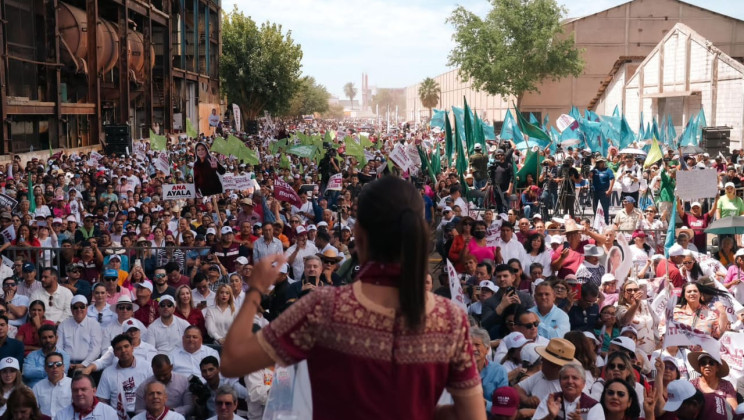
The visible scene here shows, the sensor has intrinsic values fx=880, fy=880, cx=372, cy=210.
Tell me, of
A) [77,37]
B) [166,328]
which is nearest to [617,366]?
[166,328]

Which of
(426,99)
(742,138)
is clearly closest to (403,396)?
(742,138)

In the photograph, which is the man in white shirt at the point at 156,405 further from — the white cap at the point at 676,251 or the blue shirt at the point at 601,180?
the blue shirt at the point at 601,180

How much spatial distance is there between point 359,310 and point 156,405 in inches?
183

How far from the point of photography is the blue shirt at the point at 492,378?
6395 mm

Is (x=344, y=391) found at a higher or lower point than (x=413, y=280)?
lower

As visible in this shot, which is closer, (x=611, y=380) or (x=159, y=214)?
(x=611, y=380)

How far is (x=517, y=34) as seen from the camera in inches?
2143

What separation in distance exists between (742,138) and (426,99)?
80.2 metres

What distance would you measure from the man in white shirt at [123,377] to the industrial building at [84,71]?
2085cm

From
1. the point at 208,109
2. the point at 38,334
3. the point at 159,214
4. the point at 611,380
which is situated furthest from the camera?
the point at 208,109

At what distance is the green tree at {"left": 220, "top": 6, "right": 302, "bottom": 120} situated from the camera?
62938 millimetres

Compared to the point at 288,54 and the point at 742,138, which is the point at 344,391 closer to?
the point at 742,138

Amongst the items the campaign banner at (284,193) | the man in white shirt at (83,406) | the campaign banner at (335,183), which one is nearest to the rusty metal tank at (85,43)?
the campaign banner at (335,183)

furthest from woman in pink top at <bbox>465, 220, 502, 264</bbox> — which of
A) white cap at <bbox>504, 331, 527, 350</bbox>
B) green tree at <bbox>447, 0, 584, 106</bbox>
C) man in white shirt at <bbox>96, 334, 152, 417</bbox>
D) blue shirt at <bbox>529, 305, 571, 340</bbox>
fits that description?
green tree at <bbox>447, 0, 584, 106</bbox>
